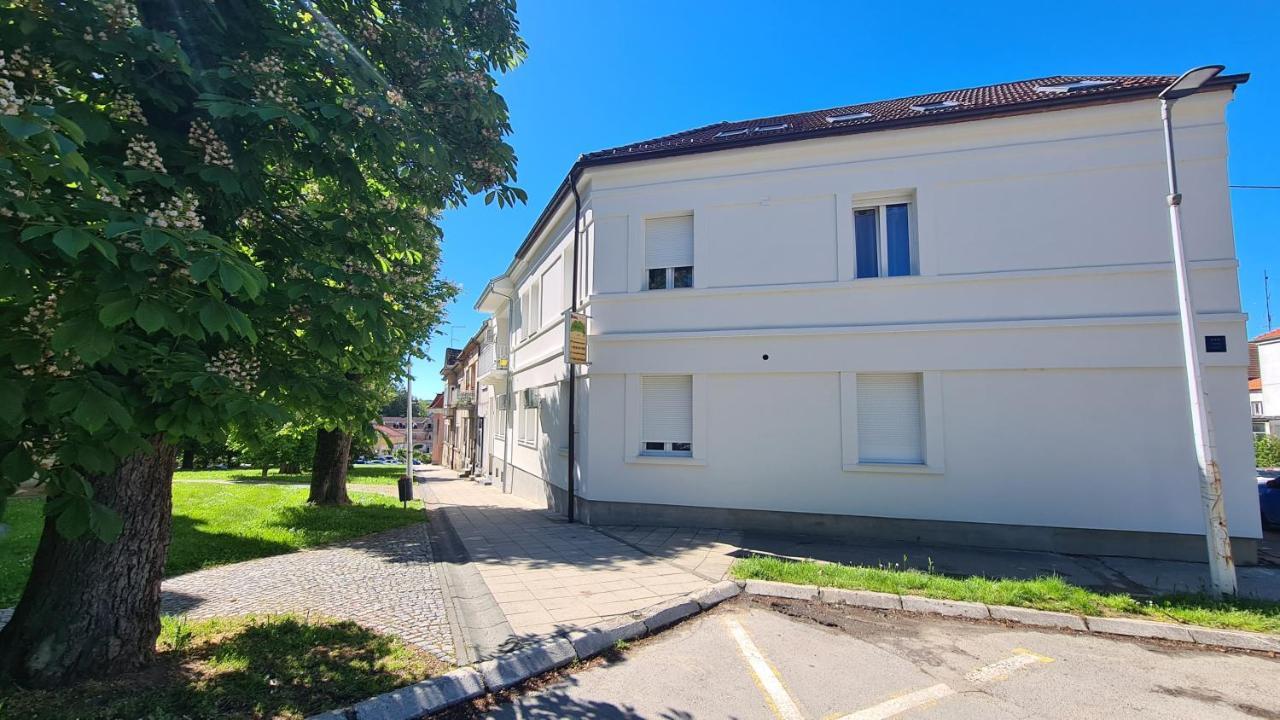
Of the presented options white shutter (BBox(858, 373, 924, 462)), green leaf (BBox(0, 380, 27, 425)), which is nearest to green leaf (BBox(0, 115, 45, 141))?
green leaf (BBox(0, 380, 27, 425))

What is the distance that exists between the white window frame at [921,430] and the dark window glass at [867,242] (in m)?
1.78

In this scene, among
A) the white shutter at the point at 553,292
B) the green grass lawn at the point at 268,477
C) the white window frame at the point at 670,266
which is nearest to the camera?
the white window frame at the point at 670,266

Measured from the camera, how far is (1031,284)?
28.8 feet

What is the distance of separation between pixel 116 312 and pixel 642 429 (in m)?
8.27

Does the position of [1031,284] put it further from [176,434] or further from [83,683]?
[83,683]

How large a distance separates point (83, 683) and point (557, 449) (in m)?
8.63

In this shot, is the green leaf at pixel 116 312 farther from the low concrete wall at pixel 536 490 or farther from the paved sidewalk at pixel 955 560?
the low concrete wall at pixel 536 490

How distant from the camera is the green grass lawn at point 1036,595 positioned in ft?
17.8

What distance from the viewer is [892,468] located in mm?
8930

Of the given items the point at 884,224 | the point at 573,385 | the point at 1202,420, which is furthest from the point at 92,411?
the point at 884,224

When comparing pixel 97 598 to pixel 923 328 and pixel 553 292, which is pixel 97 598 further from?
pixel 553 292

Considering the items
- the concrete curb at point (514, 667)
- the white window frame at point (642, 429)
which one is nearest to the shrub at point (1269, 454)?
the white window frame at point (642, 429)

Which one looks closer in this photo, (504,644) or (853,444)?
(504,644)

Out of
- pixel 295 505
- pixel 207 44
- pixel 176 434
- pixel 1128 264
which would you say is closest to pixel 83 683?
pixel 176 434
